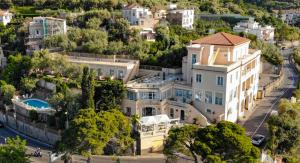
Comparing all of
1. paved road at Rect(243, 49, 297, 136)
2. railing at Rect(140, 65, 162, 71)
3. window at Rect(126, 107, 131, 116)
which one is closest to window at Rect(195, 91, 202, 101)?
paved road at Rect(243, 49, 297, 136)

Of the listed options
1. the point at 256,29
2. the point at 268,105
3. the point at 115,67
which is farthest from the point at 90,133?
the point at 256,29

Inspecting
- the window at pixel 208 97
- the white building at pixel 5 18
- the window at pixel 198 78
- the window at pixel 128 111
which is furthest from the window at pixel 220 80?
the white building at pixel 5 18

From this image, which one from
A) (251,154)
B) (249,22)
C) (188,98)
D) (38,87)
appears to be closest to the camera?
(251,154)

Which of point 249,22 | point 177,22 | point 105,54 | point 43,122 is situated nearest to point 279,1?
point 249,22

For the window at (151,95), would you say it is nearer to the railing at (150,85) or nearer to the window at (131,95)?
the railing at (150,85)

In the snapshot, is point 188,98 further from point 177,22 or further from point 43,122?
point 177,22

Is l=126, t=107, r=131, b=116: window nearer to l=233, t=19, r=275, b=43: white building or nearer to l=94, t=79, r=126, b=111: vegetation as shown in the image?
l=94, t=79, r=126, b=111: vegetation
